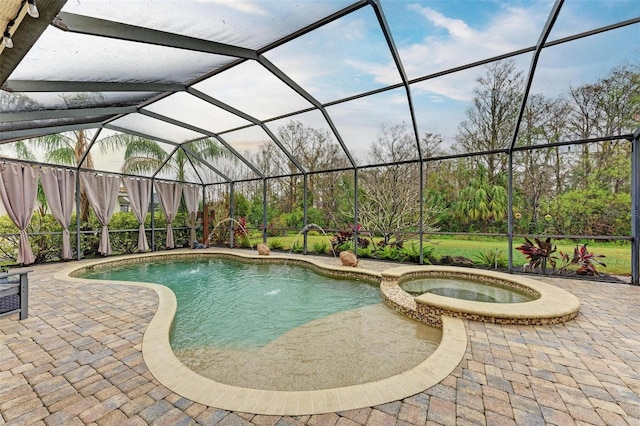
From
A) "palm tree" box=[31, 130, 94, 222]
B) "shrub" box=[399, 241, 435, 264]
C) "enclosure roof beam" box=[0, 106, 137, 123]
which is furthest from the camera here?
"palm tree" box=[31, 130, 94, 222]

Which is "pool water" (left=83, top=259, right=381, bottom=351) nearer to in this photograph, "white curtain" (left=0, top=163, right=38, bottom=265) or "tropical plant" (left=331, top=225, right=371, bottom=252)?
"white curtain" (left=0, top=163, right=38, bottom=265)

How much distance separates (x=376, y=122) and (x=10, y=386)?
7.90 m

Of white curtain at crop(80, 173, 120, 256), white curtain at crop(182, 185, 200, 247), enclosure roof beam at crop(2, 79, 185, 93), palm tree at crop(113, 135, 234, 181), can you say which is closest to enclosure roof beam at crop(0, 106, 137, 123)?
enclosure roof beam at crop(2, 79, 185, 93)

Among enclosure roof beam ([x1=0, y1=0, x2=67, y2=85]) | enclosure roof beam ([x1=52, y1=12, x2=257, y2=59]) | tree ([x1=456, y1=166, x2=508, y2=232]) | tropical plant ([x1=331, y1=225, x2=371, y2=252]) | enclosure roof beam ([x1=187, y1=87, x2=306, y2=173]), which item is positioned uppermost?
enclosure roof beam ([x1=187, y1=87, x2=306, y2=173])

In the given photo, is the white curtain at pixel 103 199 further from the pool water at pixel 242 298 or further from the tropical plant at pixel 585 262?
the tropical plant at pixel 585 262

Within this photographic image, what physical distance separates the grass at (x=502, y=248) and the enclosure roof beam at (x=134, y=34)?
7.36m

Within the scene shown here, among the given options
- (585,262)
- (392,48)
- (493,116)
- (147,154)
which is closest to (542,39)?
(392,48)

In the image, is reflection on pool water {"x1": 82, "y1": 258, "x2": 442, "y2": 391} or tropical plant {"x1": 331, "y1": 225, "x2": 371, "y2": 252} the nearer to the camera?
reflection on pool water {"x1": 82, "y1": 258, "x2": 442, "y2": 391}

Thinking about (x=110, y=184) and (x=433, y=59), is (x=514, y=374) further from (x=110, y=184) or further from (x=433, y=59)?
(x=110, y=184)

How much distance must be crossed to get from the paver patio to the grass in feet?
17.1

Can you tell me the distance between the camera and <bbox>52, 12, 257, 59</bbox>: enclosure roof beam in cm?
290

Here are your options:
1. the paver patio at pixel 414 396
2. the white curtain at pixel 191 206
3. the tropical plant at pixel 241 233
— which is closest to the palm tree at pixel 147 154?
the white curtain at pixel 191 206

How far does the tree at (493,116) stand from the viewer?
6.57 meters

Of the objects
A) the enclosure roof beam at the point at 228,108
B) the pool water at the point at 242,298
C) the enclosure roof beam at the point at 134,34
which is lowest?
A: the pool water at the point at 242,298
